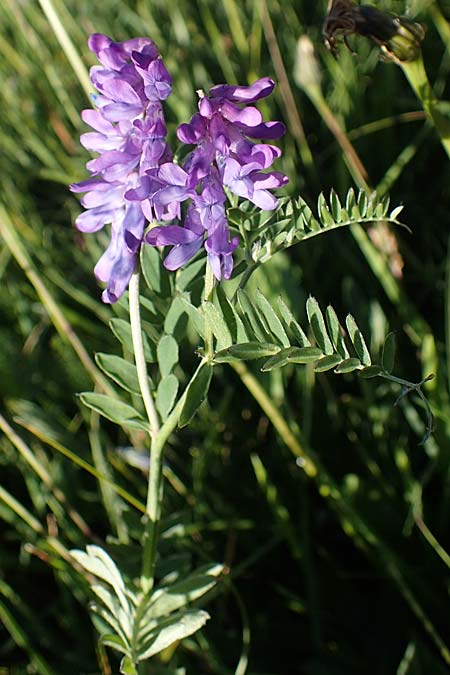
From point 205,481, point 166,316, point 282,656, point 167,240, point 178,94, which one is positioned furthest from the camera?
point 178,94

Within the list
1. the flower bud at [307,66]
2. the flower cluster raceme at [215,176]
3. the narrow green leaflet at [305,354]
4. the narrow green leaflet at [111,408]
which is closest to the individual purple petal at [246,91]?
the flower cluster raceme at [215,176]

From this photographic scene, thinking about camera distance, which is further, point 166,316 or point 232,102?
point 166,316

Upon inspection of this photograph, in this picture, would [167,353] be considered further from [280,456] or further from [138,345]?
[280,456]

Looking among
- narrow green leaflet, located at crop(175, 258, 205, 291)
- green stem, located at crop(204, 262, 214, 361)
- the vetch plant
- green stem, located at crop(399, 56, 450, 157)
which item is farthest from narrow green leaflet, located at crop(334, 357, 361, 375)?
green stem, located at crop(399, 56, 450, 157)

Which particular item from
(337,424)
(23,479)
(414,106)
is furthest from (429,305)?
(23,479)

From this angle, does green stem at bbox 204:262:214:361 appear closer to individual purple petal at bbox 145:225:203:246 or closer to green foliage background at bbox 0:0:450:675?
individual purple petal at bbox 145:225:203:246

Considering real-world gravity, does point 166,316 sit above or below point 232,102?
below

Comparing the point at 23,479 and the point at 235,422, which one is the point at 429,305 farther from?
the point at 23,479

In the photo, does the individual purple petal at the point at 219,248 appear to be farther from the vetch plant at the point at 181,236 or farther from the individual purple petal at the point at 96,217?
the individual purple petal at the point at 96,217
